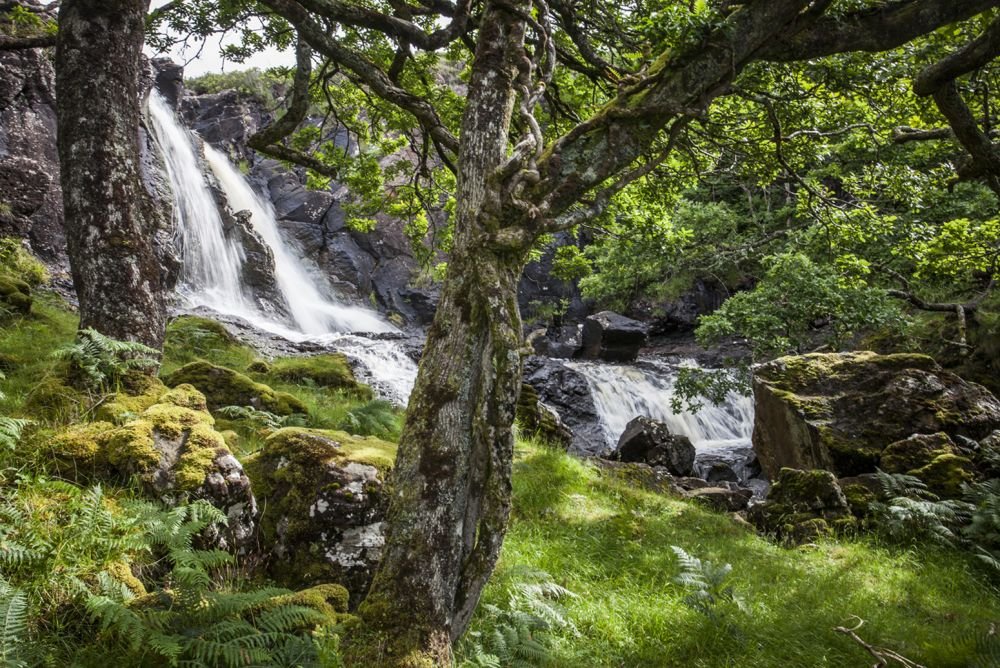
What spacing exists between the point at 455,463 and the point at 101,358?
390cm

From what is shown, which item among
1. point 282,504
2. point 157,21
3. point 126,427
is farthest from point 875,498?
point 157,21

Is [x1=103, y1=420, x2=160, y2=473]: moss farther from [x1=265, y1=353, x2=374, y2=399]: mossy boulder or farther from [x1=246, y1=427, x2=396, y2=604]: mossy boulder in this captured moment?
[x1=265, y1=353, x2=374, y2=399]: mossy boulder

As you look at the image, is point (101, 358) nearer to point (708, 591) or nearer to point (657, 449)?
point (708, 591)

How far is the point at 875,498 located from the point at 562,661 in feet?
21.2

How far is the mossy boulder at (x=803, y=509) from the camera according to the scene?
756cm

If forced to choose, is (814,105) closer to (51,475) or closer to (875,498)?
(875,498)

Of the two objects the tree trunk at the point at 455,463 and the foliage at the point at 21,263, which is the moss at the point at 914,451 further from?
the foliage at the point at 21,263

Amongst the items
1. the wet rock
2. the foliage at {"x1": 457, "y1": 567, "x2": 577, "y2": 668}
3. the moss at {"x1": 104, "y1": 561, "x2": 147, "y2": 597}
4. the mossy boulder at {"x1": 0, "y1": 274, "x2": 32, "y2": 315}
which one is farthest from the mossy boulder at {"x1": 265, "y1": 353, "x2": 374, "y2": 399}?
the moss at {"x1": 104, "y1": 561, "x2": 147, "y2": 597}

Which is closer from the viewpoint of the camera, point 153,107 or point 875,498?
point 875,498

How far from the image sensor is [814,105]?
6797mm

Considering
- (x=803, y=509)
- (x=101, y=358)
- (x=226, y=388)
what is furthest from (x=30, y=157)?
(x=803, y=509)

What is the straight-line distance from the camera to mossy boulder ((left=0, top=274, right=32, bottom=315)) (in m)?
9.15

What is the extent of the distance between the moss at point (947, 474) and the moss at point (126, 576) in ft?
31.7

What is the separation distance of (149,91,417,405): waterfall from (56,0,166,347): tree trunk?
9.58 metres
